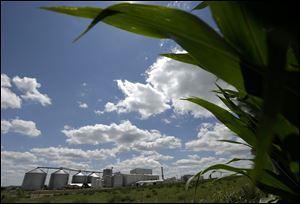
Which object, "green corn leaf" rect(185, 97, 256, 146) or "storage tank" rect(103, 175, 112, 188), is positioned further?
"storage tank" rect(103, 175, 112, 188)

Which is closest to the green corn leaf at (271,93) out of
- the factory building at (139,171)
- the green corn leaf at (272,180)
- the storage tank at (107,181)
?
the green corn leaf at (272,180)

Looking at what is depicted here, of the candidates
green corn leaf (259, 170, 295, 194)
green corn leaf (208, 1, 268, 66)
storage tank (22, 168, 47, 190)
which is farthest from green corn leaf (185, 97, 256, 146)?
storage tank (22, 168, 47, 190)

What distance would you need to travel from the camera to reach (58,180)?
54.2 meters

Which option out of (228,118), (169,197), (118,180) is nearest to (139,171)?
(118,180)

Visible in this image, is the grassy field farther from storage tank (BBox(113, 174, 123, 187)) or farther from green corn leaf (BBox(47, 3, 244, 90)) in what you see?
storage tank (BBox(113, 174, 123, 187))

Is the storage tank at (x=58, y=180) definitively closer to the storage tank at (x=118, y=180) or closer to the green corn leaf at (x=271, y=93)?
the storage tank at (x=118, y=180)

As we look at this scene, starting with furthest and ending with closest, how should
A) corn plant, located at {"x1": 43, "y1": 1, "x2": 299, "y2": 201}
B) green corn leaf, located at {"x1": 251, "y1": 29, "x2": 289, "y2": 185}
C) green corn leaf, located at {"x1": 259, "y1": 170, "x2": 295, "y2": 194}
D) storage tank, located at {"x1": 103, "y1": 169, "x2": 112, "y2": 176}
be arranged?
1. storage tank, located at {"x1": 103, "y1": 169, "x2": 112, "y2": 176}
2. green corn leaf, located at {"x1": 259, "y1": 170, "x2": 295, "y2": 194}
3. corn plant, located at {"x1": 43, "y1": 1, "x2": 299, "y2": 201}
4. green corn leaf, located at {"x1": 251, "y1": 29, "x2": 289, "y2": 185}

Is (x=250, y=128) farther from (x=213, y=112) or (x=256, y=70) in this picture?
(x=256, y=70)

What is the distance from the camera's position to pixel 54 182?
176 ft

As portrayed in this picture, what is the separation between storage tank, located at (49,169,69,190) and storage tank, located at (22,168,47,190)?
8.48 ft

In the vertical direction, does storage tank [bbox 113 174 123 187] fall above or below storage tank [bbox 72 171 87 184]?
below

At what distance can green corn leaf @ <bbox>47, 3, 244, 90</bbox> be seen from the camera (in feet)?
2.19

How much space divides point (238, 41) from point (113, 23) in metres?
0.30

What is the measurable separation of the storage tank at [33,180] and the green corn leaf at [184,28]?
53.6 m
